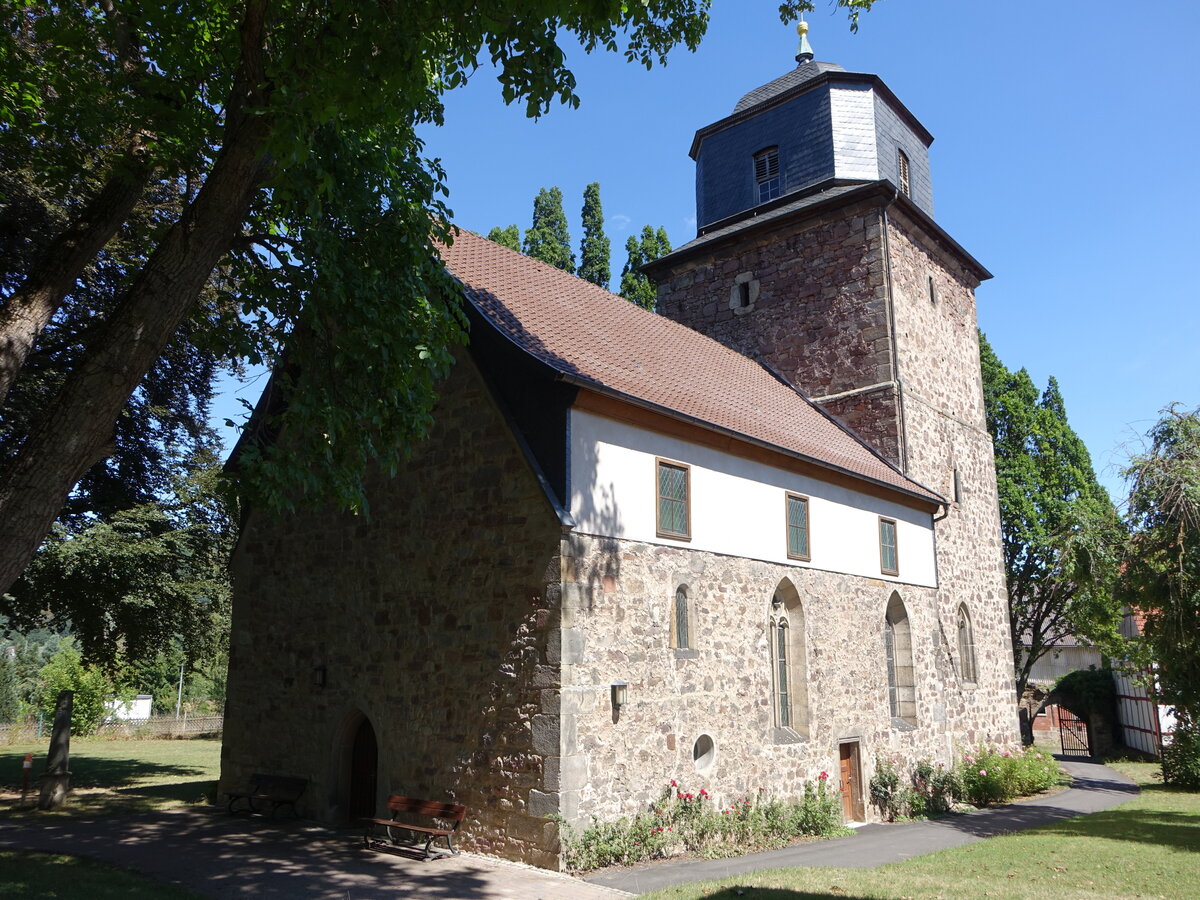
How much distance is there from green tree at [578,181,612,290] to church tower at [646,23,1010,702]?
29.7ft

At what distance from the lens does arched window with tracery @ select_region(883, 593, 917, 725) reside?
1652cm

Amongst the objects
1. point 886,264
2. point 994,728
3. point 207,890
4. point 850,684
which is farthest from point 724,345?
point 207,890

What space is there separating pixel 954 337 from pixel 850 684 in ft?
34.1

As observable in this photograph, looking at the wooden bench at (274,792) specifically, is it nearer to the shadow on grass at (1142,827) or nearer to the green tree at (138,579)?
the green tree at (138,579)

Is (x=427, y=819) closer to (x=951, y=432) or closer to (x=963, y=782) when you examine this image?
(x=963, y=782)

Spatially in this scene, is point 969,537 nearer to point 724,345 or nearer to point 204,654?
point 724,345

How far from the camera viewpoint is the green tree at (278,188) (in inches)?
263

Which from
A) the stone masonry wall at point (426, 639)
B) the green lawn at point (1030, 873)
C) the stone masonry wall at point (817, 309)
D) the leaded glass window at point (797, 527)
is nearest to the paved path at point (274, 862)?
the stone masonry wall at point (426, 639)

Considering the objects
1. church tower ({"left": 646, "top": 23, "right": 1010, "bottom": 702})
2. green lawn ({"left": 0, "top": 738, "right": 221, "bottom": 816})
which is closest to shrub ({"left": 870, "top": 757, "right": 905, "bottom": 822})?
church tower ({"left": 646, "top": 23, "right": 1010, "bottom": 702})

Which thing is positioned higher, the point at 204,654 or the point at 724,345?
the point at 724,345

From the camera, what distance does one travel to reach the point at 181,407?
17.2 metres

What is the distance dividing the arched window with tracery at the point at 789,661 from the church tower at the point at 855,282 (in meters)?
5.61

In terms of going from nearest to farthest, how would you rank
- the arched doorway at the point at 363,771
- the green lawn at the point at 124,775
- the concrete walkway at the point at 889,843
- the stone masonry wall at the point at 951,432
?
the concrete walkway at the point at 889,843
the arched doorway at the point at 363,771
the green lawn at the point at 124,775
the stone masonry wall at the point at 951,432

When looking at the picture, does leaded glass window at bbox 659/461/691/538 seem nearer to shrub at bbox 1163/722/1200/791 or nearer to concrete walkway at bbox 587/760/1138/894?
concrete walkway at bbox 587/760/1138/894
